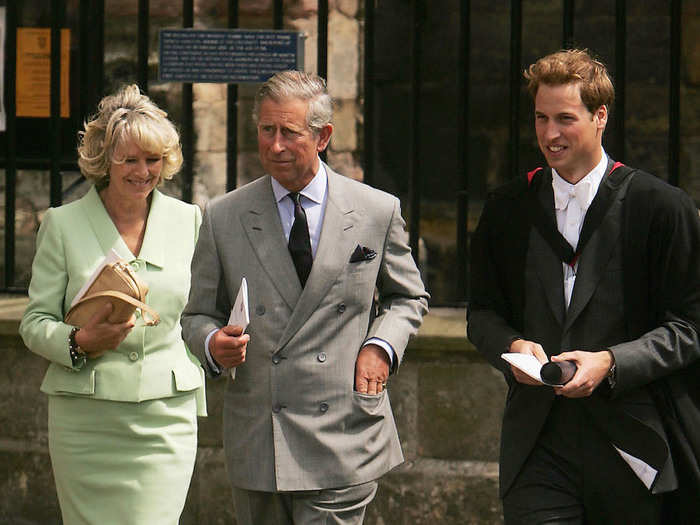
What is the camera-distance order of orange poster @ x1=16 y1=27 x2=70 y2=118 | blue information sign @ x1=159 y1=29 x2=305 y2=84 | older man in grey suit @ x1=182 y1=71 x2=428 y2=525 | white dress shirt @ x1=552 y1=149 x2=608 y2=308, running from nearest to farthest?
1. white dress shirt @ x1=552 y1=149 x2=608 y2=308
2. older man in grey suit @ x1=182 y1=71 x2=428 y2=525
3. blue information sign @ x1=159 y1=29 x2=305 y2=84
4. orange poster @ x1=16 y1=27 x2=70 y2=118

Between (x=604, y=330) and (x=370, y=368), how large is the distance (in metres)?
0.72

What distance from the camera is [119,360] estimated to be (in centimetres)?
508

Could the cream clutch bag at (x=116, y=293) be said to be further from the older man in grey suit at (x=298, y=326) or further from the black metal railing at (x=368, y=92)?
the black metal railing at (x=368, y=92)

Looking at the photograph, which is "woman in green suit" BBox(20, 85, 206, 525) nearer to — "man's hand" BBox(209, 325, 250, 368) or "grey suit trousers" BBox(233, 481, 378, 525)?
"grey suit trousers" BBox(233, 481, 378, 525)

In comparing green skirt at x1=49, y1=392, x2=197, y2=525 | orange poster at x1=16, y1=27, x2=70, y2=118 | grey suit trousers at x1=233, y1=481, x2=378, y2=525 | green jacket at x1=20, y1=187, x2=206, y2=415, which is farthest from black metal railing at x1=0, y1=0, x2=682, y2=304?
grey suit trousers at x1=233, y1=481, x2=378, y2=525

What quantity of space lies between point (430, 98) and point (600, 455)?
210 inches

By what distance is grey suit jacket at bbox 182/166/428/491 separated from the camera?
173 inches

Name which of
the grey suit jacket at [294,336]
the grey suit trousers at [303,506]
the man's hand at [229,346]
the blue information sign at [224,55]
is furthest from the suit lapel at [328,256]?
the blue information sign at [224,55]

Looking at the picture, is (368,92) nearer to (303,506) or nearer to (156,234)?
(156,234)

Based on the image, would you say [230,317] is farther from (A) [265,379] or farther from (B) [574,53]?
(B) [574,53]

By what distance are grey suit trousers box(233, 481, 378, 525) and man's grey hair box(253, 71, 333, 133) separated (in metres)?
1.10

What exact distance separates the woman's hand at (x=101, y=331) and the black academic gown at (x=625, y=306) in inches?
51.9

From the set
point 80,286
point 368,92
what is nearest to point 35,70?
point 368,92

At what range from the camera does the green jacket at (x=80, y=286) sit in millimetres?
5051
